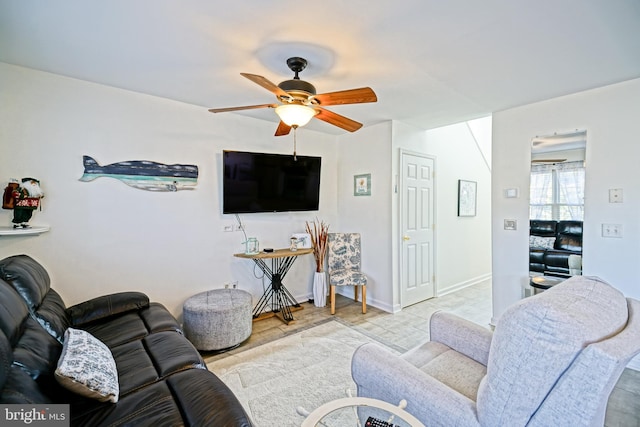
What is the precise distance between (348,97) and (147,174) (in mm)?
2206

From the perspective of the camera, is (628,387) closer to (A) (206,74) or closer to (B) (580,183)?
(B) (580,183)

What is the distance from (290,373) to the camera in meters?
2.34

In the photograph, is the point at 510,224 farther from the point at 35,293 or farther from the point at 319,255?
the point at 35,293

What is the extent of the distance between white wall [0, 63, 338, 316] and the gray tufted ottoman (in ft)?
1.64

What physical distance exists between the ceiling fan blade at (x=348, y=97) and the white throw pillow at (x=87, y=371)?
6.59 feet

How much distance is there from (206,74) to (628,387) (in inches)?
166

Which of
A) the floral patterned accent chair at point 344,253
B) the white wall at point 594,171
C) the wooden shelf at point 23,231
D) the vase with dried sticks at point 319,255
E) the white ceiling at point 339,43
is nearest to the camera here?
the white ceiling at point 339,43

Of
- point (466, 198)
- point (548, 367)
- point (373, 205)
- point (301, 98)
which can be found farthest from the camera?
point (466, 198)

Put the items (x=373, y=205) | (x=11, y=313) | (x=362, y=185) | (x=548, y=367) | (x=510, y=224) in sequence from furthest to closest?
(x=362, y=185) → (x=373, y=205) → (x=510, y=224) → (x=11, y=313) → (x=548, y=367)

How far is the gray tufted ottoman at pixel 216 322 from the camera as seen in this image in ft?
8.63

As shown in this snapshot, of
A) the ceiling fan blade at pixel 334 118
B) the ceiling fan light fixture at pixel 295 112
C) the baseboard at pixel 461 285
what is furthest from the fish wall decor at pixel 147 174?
the baseboard at pixel 461 285

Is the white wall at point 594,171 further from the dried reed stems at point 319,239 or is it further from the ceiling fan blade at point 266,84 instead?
the ceiling fan blade at point 266,84

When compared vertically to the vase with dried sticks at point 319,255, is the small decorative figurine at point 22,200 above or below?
above

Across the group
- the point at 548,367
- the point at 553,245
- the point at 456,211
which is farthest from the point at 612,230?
the point at 548,367
